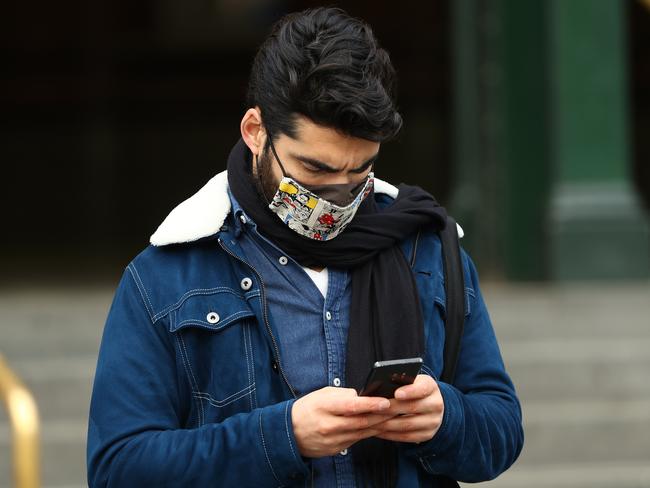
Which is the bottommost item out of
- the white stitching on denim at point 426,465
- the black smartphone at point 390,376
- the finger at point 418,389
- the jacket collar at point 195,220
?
the white stitching on denim at point 426,465

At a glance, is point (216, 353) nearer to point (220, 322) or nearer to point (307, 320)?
point (220, 322)

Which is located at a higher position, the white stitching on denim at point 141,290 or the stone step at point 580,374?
the white stitching on denim at point 141,290

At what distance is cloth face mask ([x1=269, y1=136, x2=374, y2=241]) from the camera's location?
2.24 meters

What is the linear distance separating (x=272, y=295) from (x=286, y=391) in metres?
0.18

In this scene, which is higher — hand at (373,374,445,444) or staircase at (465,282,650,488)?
hand at (373,374,445,444)

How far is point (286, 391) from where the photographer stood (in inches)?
89.6

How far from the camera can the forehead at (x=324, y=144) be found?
88.0 inches

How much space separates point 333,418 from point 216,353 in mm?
278

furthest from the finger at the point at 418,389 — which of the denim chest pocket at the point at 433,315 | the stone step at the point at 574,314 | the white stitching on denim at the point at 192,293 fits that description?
the stone step at the point at 574,314

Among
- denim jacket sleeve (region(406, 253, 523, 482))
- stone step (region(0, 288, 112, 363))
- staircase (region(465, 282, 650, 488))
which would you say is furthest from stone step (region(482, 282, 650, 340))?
denim jacket sleeve (region(406, 253, 523, 482))

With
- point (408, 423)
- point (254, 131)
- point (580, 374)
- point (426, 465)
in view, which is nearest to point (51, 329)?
point (580, 374)

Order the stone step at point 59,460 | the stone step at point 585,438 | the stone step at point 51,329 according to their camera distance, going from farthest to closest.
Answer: the stone step at point 51,329, the stone step at point 585,438, the stone step at point 59,460

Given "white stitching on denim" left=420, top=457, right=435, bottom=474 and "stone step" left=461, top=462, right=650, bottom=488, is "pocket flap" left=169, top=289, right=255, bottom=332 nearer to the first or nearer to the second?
"white stitching on denim" left=420, top=457, right=435, bottom=474

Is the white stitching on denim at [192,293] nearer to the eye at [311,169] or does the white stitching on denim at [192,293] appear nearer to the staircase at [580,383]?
the eye at [311,169]
